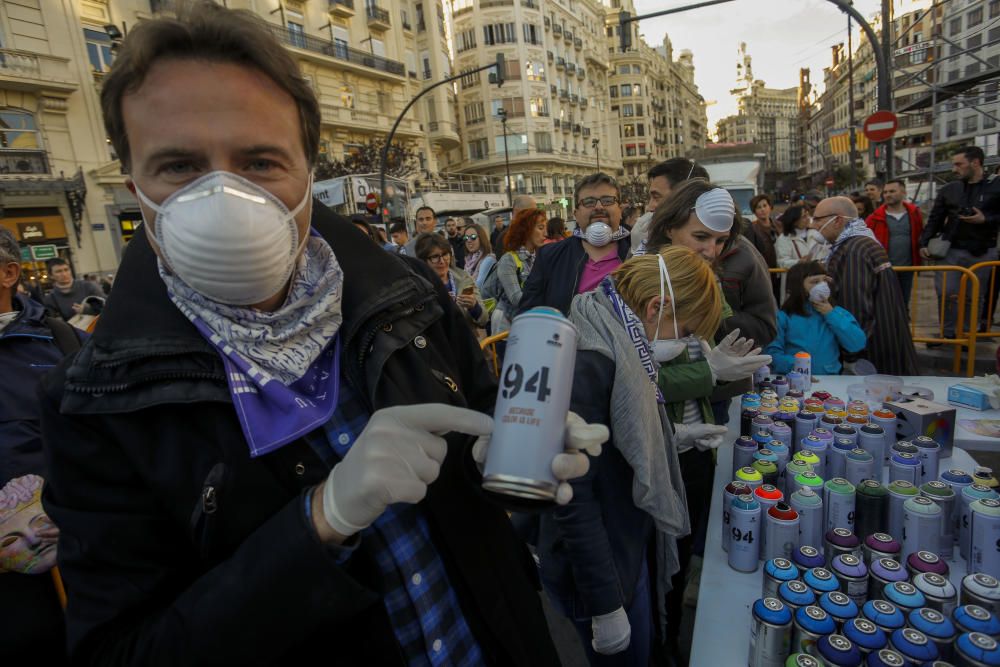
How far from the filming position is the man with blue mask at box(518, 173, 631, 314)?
4.25m

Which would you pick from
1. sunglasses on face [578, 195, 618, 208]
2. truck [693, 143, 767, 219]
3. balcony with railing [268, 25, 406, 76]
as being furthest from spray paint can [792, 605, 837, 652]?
balcony with railing [268, 25, 406, 76]

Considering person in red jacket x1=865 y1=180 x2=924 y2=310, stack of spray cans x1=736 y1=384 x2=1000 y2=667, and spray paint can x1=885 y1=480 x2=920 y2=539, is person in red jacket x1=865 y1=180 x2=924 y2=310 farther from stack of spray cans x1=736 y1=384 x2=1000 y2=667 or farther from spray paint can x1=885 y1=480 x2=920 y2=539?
spray paint can x1=885 y1=480 x2=920 y2=539

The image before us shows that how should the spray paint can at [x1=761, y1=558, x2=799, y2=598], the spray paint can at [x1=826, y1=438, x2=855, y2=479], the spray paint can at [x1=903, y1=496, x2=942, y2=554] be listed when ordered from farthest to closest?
the spray paint can at [x1=826, y1=438, x2=855, y2=479] → the spray paint can at [x1=903, y1=496, x2=942, y2=554] → the spray paint can at [x1=761, y1=558, x2=799, y2=598]

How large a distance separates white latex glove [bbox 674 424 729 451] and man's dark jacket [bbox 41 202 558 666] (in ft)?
5.54

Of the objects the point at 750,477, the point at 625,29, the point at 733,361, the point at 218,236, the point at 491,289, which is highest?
the point at 625,29

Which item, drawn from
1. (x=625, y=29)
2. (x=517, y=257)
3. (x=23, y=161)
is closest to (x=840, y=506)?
(x=517, y=257)

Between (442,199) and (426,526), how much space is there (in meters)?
29.0

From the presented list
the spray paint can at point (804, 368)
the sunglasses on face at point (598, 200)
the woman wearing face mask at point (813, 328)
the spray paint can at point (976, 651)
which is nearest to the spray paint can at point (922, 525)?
the spray paint can at point (976, 651)

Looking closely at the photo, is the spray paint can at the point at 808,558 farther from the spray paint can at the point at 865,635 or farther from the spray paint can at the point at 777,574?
the spray paint can at the point at 865,635

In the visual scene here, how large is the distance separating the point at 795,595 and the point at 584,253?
3260mm

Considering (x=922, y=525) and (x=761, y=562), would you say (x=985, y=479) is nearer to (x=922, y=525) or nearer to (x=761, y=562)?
(x=922, y=525)

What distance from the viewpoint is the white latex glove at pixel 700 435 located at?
7.77ft

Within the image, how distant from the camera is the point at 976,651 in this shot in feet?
3.99

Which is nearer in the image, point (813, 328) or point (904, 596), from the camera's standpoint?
point (904, 596)
